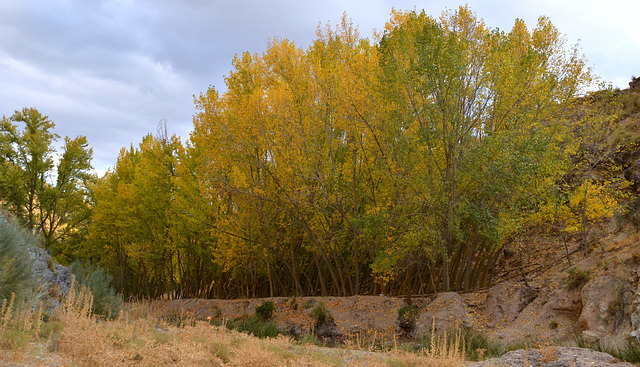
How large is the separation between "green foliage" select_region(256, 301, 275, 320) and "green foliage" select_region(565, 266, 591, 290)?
10.4 metres

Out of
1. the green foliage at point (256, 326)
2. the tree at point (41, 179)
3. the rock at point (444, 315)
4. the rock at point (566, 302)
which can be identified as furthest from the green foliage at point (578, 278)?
the tree at point (41, 179)

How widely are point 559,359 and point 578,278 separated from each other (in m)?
6.27

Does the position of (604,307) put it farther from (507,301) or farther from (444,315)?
(444,315)

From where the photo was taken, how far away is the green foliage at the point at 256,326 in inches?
552

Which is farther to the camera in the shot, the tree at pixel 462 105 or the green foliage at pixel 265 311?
the green foliage at pixel 265 311

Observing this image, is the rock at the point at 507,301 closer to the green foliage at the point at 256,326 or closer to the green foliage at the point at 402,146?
the green foliage at the point at 402,146

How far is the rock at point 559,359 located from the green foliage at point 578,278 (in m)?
5.32

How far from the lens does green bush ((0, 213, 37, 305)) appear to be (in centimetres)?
823

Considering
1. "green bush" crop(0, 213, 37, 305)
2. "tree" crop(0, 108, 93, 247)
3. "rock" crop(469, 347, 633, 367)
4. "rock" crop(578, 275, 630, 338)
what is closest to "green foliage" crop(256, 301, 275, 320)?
"green bush" crop(0, 213, 37, 305)

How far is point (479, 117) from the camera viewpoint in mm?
12016

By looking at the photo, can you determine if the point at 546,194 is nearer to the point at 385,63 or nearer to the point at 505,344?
the point at 505,344

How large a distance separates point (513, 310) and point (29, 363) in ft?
38.4

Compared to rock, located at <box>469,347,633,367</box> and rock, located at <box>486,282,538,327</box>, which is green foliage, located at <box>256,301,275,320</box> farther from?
rock, located at <box>469,347,633,367</box>

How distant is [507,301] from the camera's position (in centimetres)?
1261
